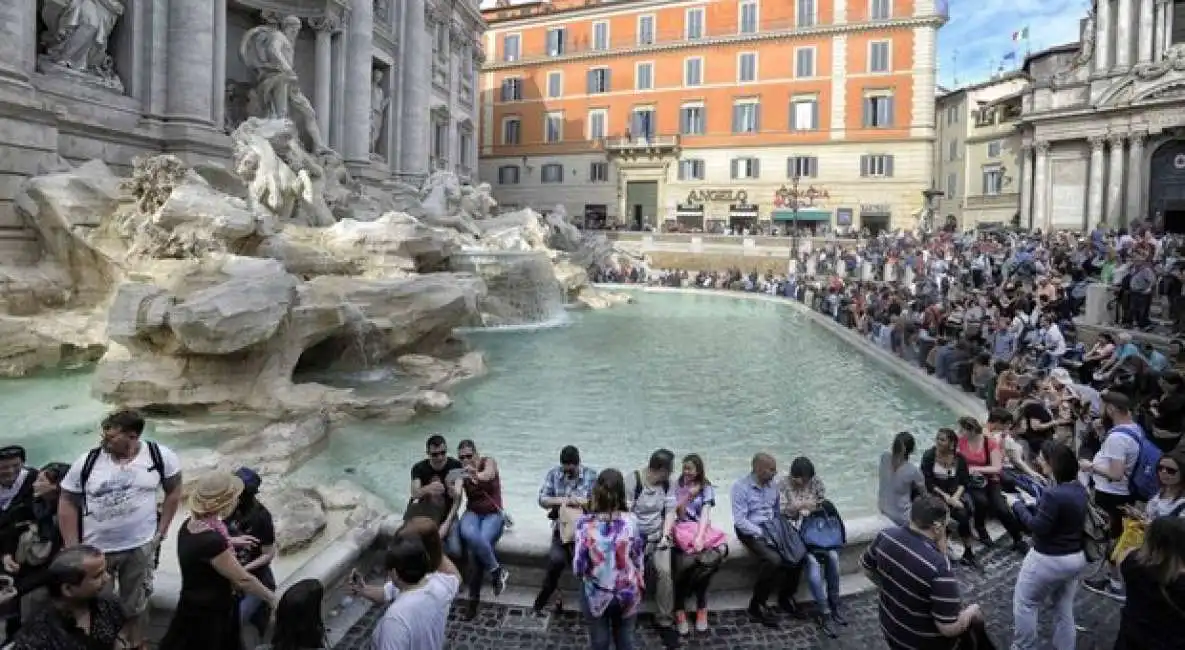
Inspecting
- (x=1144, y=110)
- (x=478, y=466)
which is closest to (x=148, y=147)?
(x=478, y=466)

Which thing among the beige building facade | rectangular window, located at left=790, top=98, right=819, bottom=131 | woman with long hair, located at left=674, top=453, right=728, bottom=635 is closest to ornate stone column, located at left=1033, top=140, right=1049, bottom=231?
the beige building facade

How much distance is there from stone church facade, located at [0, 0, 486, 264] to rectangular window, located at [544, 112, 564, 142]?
576 inches

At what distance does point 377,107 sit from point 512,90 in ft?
68.1

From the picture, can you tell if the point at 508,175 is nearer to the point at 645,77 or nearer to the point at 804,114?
the point at 645,77

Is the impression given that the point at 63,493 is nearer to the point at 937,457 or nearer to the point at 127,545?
the point at 127,545

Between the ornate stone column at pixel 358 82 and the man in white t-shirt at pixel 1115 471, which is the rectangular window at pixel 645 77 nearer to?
the ornate stone column at pixel 358 82

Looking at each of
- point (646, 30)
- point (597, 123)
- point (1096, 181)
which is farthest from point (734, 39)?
point (1096, 181)

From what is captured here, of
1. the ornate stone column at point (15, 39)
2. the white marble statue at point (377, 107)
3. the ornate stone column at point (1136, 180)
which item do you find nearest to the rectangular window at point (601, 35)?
the white marble statue at point (377, 107)

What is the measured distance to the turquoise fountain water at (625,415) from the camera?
23.9ft

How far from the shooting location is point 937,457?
5.21 m

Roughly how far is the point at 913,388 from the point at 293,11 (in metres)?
19.0

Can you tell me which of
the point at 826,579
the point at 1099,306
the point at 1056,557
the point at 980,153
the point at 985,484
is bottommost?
the point at 826,579

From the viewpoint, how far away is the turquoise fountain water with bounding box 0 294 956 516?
7277mm

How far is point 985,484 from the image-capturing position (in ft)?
17.8
